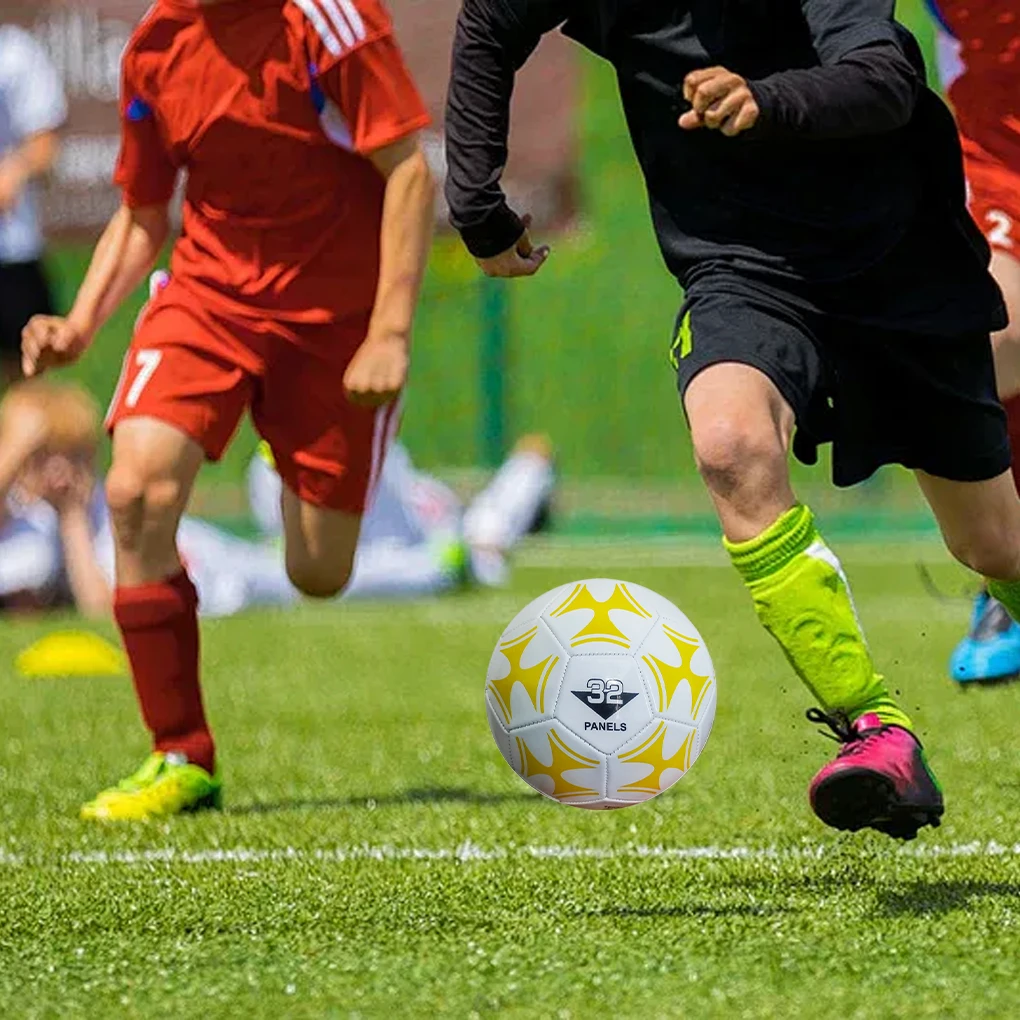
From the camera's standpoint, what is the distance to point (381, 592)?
→ 11008 millimetres

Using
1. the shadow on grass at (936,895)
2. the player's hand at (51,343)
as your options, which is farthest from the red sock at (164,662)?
the shadow on grass at (936,895)

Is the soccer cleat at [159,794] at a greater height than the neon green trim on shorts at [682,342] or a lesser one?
lesser

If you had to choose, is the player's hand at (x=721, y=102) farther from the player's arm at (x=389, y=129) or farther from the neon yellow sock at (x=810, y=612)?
the player's arm at (x=389, y=129)

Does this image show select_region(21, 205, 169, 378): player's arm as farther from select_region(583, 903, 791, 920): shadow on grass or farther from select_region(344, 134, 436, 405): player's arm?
select_region(583, 903, 791, 920): shadow on grass

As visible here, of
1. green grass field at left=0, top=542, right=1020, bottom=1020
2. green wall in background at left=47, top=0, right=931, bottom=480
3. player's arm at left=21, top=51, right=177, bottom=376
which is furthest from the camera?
green wall in background at left=47, top=0, right=931, bottom=480

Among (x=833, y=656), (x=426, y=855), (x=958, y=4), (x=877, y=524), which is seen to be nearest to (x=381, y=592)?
(x=877, y=524)

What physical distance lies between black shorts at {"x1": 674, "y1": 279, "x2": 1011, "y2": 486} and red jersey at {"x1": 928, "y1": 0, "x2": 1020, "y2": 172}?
1.83 metres

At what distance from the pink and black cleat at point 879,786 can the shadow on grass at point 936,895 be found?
4.5 inches

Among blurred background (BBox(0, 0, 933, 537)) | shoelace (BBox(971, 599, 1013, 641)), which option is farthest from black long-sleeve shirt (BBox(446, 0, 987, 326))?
blurred background (BBox(0, 0, 933, 537))

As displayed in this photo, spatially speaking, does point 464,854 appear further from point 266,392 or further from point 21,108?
point 21,108

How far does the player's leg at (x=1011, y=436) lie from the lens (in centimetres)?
543

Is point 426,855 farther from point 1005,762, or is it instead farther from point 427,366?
point 427,366

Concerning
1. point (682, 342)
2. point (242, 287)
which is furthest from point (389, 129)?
point (682, 342)

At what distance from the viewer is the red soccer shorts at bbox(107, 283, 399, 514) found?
503 cm
